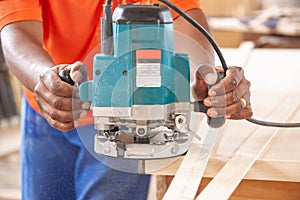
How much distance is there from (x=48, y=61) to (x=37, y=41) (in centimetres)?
13

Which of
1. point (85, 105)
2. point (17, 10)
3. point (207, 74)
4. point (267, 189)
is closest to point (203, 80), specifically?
point (207, 74)

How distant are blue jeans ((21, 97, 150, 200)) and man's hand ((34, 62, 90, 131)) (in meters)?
0.37

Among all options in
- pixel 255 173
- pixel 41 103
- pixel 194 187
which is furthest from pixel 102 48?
pixel 255 173

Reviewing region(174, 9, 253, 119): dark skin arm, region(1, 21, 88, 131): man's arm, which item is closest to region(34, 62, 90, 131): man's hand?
region(1, 21, 88, 131): man's arm

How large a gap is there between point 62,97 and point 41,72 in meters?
0.13

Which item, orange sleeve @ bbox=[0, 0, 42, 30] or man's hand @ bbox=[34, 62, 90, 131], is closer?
man's hand @ bbox=[34, 62, 90, 131]

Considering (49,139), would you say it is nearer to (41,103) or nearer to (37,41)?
(37,41)

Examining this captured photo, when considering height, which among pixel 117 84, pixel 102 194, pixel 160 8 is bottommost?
pixel 102 194

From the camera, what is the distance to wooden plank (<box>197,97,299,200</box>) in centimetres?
113

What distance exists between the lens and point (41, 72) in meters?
1.15

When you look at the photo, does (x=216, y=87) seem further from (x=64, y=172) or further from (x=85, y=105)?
(x=64, y=172)

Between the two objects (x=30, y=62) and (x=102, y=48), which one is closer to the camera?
(x=102, y=48)

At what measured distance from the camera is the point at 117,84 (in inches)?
37.9

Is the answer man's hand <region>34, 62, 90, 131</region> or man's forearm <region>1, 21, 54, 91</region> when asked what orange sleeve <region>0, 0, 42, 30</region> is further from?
man's hand <region>34, 62, 90, 131</region>
